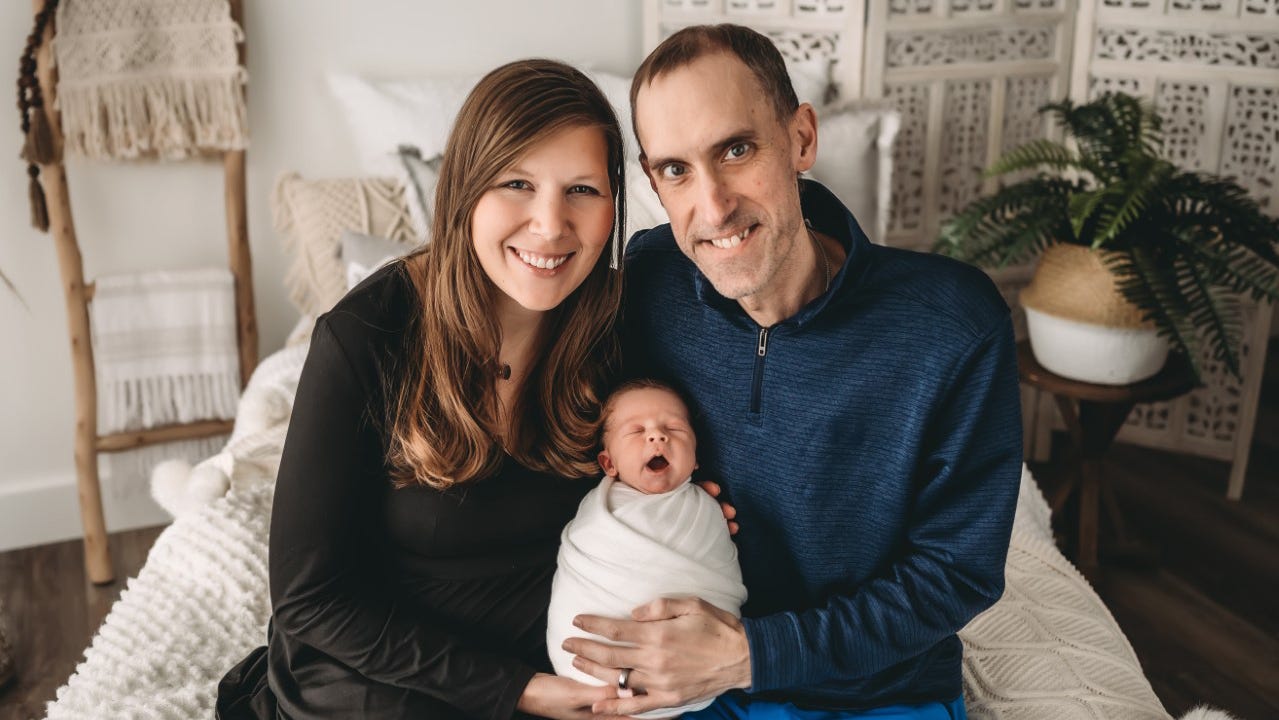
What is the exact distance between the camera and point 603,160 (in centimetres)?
133

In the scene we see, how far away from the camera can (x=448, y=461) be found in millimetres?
1308

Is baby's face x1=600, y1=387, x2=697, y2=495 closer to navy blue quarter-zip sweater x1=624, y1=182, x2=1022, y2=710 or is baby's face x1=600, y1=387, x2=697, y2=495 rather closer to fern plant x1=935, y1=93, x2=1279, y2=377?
navy blue quarter-zip sweater x1=624, y1=182, x2=1022, y2=710

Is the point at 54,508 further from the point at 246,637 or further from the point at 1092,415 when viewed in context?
the point at 1092,415

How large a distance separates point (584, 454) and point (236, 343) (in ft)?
5.99

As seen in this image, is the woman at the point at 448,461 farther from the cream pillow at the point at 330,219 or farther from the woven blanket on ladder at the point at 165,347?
the woven blanket on ladder at the point at 165,347

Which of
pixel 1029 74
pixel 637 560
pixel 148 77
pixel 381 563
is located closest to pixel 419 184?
pixel 148 77

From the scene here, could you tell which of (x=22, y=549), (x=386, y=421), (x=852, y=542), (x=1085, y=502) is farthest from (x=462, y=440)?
(x=22, y=549)

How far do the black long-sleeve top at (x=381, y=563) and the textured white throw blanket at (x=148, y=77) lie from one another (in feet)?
5.49

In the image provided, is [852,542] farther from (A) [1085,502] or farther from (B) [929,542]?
(A) [1085,502]

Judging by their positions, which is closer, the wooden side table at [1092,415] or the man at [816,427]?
the man at [816,427]

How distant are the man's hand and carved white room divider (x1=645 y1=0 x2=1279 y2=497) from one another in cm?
195

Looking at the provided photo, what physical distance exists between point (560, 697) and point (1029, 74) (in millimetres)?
2551

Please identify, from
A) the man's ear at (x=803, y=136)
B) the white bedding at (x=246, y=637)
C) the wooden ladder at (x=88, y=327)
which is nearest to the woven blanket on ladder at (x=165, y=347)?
the wooden ladder at (x=88, y=327)

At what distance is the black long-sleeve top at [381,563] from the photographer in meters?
1.25
